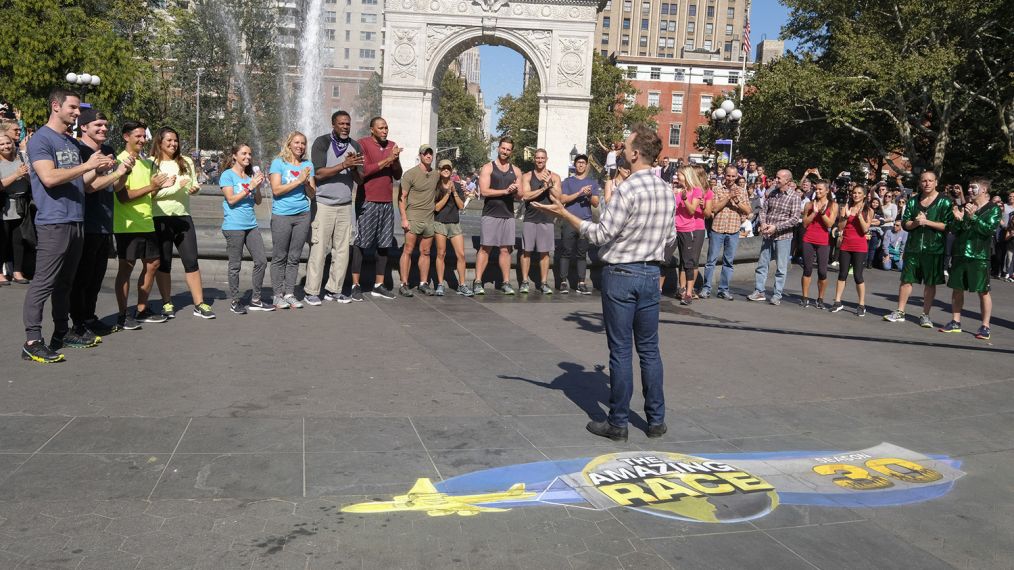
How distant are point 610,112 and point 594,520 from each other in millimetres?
76455

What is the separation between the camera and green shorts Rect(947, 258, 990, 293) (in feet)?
30.5

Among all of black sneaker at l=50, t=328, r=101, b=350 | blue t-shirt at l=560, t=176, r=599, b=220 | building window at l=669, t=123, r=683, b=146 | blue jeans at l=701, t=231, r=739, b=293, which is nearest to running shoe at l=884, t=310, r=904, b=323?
blue jeans at l=701, t=231, r=739, b=293

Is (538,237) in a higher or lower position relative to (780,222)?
lower

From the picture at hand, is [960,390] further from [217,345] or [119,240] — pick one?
[119,240]

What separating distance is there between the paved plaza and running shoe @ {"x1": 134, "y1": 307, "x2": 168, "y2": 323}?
0.91 feet

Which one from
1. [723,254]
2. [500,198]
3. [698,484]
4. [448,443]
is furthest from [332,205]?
[698,484]

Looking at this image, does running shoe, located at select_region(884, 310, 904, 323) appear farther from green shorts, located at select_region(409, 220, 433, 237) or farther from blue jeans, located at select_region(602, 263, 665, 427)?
blue jeans, located at select_region(602, 263, 665, 427)

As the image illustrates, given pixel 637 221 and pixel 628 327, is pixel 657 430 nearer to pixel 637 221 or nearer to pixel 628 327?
pixel 628 327

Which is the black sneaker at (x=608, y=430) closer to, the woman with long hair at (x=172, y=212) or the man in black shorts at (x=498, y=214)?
the woman with long hair at (x=172, y=212)

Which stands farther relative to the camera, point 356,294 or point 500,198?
point 500,198

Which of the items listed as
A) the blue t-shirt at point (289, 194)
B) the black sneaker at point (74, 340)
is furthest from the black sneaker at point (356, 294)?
the black sneaker at point (74, 340)

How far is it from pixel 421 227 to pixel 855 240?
5.90 m

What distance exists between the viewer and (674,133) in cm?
10112

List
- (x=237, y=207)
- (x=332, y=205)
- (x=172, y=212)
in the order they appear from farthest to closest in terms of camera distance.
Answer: (x=332, y=205)
(x=237, y=207)
(x=172, y=212)
